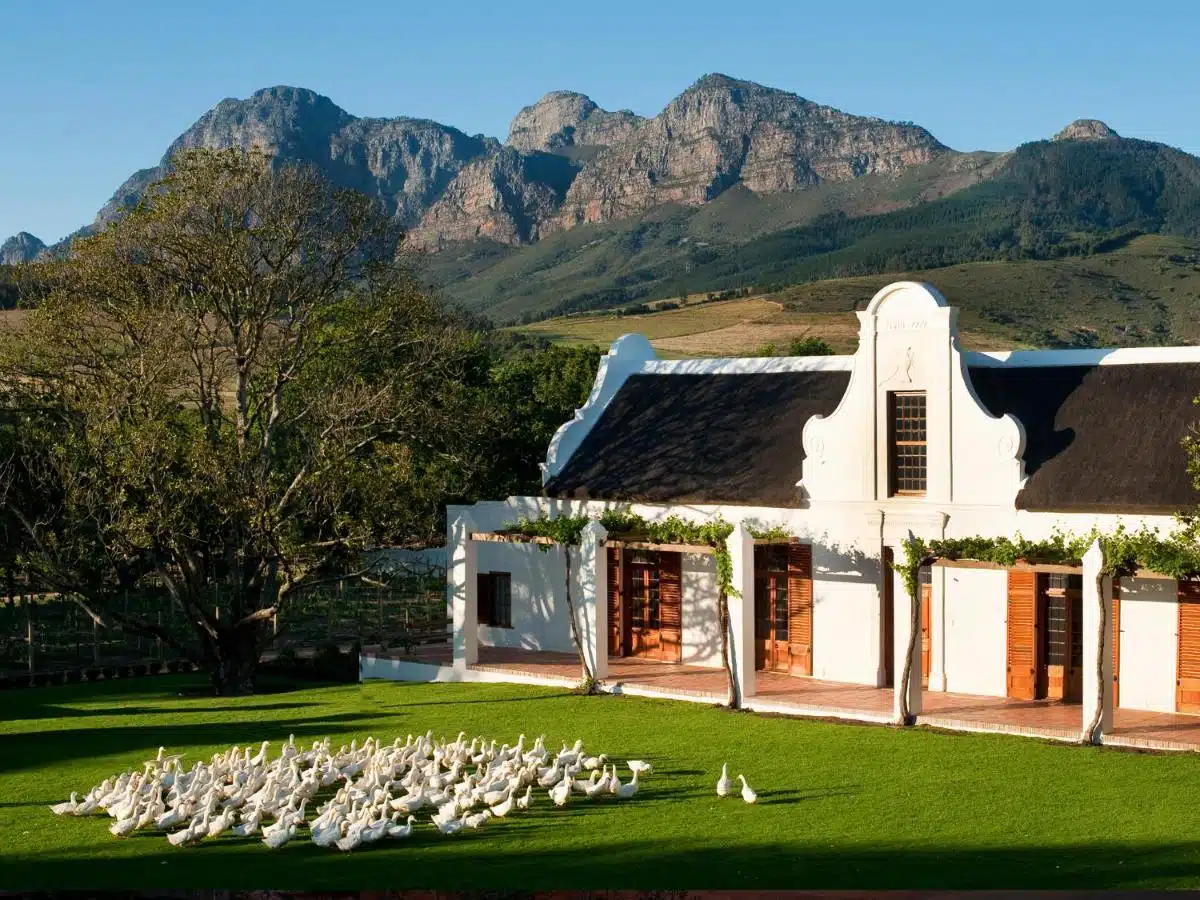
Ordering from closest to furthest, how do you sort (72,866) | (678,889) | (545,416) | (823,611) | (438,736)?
1. (678,889)
2. (72,866)
3. (438,736)
4. (823,611)
5. (545,416)

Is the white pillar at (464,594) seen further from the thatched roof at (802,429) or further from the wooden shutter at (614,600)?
the wooden shutter at (614,600)

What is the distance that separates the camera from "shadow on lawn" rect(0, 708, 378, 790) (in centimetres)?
2127

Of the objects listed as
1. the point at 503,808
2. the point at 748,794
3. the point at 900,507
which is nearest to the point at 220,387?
the point at 900,507

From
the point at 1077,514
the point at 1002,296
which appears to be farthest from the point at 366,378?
the point at 1002,296

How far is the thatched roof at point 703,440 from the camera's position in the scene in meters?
27.0

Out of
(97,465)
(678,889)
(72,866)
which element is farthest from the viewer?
(97,465)

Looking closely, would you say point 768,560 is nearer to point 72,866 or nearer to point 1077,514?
point 1077,514

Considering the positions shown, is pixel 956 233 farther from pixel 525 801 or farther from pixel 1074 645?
pixel 525 801

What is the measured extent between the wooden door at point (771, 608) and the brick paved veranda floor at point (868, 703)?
1.12ft

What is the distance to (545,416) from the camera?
4894 cm

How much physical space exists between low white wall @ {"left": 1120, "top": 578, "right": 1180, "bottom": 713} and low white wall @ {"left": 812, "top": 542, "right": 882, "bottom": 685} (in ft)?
13.5

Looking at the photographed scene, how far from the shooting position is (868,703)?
23.7 metres

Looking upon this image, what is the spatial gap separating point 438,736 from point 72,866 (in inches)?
310

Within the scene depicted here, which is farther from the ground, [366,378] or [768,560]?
[366,378]
